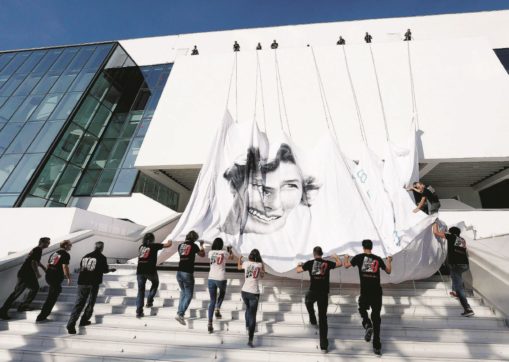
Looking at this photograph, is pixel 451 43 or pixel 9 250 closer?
pixel 9 250

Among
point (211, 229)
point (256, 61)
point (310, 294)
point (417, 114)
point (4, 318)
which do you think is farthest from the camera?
point (256, 61)

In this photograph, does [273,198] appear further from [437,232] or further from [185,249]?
[437,232]

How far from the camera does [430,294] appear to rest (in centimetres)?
596

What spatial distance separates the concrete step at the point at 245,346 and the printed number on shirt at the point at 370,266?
112 centimetres

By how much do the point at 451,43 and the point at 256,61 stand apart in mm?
9774

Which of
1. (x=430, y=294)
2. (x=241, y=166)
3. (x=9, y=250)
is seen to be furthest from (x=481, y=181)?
(x=9, y=250)

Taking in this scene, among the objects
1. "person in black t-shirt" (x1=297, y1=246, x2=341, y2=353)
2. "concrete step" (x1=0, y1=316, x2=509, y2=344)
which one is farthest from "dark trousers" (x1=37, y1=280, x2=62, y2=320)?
"person in black t-shirt" (x1=297, y1=246, x2=341, y2=353)

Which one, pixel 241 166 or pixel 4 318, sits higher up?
pixel 241 166

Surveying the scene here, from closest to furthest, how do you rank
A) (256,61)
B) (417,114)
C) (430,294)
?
(430,294), (417,114), (256,61)

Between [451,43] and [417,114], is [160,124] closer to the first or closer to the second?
[417,114]

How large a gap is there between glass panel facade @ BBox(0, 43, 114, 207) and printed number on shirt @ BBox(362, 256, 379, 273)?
1303cm

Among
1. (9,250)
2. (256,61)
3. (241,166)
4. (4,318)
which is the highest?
(256,61)

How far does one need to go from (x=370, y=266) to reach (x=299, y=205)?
10.4 ft

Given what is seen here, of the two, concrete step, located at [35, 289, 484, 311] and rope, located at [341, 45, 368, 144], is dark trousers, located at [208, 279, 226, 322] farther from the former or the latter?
rope, located at [341, 45, 368, 144]
